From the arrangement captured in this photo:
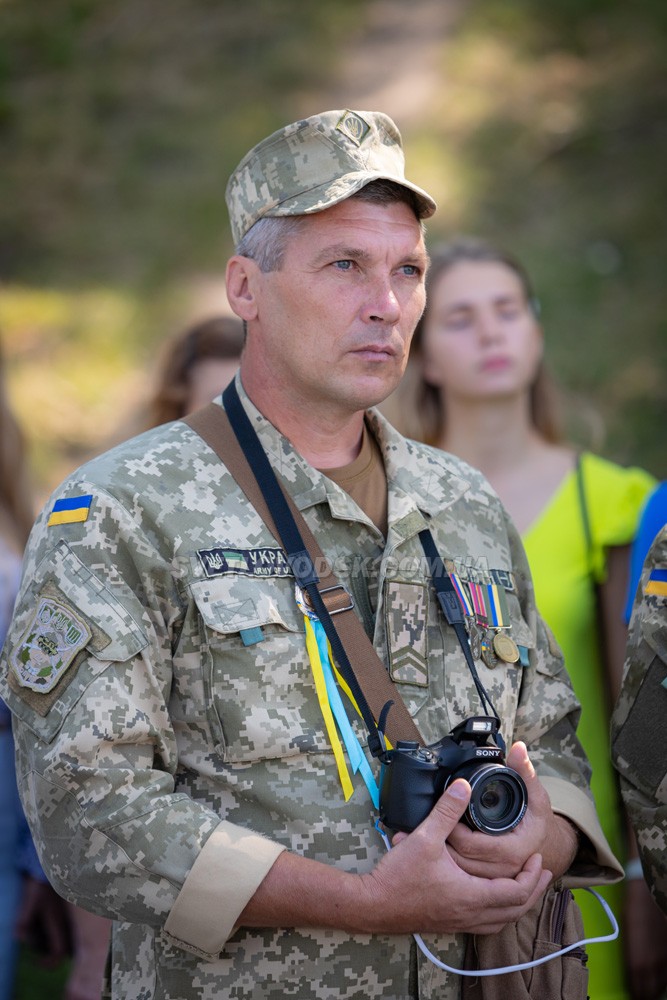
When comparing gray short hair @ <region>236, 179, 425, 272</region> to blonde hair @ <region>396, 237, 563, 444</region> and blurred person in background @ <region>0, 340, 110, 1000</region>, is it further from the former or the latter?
blonde hair @ <region>396, 237, 563, 444</region>

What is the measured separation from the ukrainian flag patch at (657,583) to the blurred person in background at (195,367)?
1786 mm

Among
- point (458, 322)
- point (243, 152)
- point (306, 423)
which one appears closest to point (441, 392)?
point (458, 322)

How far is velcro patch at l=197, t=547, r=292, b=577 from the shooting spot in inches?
89.0

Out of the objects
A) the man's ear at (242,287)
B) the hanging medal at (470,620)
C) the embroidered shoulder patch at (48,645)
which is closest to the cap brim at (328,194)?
the man's ear at (242,287)

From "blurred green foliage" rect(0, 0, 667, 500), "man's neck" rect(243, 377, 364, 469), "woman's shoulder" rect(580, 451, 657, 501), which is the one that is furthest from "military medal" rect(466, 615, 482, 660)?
"blurred green foliage" rect(0, 0, 667, 500)

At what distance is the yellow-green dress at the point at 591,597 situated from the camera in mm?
3133

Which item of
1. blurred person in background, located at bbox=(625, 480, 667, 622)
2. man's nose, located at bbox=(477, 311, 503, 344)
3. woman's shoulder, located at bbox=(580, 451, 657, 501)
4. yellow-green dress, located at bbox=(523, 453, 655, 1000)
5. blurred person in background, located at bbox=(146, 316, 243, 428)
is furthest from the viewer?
blurred person in background, located at bbox=(146, 316, 243, 428)

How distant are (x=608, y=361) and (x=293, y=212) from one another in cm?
480

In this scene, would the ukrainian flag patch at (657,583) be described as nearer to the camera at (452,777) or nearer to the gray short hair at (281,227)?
the camera at (452,777)

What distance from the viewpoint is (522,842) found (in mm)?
2189

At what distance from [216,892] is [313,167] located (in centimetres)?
142

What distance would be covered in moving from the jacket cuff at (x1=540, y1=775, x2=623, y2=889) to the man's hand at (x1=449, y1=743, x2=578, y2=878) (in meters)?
0.05

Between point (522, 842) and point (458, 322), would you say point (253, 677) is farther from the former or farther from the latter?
point (458, 322)

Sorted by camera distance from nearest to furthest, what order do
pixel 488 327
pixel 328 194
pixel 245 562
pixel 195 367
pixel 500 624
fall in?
1. pixel 245 562
2. pixel 328 194
3. pixel 500 624
4. pixel 488 327
5. pixel 195 367
